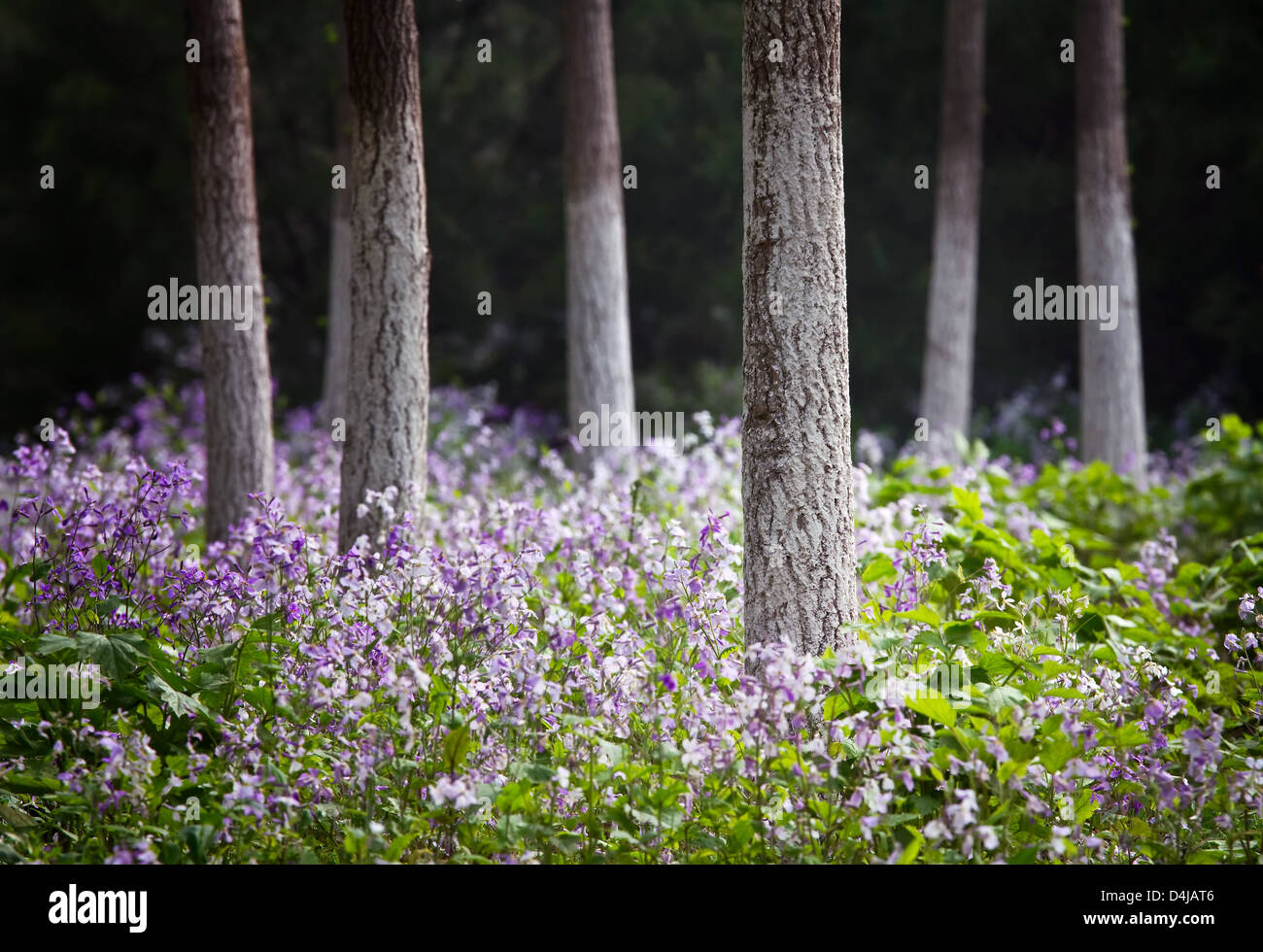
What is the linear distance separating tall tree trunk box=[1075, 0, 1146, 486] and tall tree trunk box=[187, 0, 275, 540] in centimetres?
733

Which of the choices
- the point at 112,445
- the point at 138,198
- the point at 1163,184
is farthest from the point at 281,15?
the point at 1163,184

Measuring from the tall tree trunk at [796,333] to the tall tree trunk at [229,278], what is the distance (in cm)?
395

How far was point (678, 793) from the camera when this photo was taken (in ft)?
→ 11.5

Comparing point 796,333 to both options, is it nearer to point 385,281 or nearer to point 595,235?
point 385,281

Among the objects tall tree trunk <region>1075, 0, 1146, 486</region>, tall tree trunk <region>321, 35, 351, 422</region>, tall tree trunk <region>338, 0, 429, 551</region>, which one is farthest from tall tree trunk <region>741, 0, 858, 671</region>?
tall tree trunk <region>321, 35, 351, 422</region>

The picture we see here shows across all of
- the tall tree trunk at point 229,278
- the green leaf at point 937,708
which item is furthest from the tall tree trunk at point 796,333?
the tall tree trunk at point 229,278

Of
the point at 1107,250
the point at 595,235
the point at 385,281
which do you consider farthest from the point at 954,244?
the point at 385,281

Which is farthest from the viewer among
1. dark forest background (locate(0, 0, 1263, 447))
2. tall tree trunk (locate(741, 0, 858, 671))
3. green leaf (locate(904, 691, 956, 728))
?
dark forest background (locate(0, 0, 1263, 447))

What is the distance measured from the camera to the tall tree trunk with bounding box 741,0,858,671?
4.12 meters

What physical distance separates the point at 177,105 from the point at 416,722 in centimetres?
1319

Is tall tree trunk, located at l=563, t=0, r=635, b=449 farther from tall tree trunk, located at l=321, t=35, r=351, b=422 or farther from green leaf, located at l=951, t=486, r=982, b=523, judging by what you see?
green leaf, located at l=951, t=486, r=982, b=523

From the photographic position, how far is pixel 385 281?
5879 mm

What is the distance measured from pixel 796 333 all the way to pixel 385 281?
2594mm

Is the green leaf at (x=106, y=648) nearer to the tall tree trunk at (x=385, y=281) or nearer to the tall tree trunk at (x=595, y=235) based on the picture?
the tall tree trunk at (x=385, y=281)
